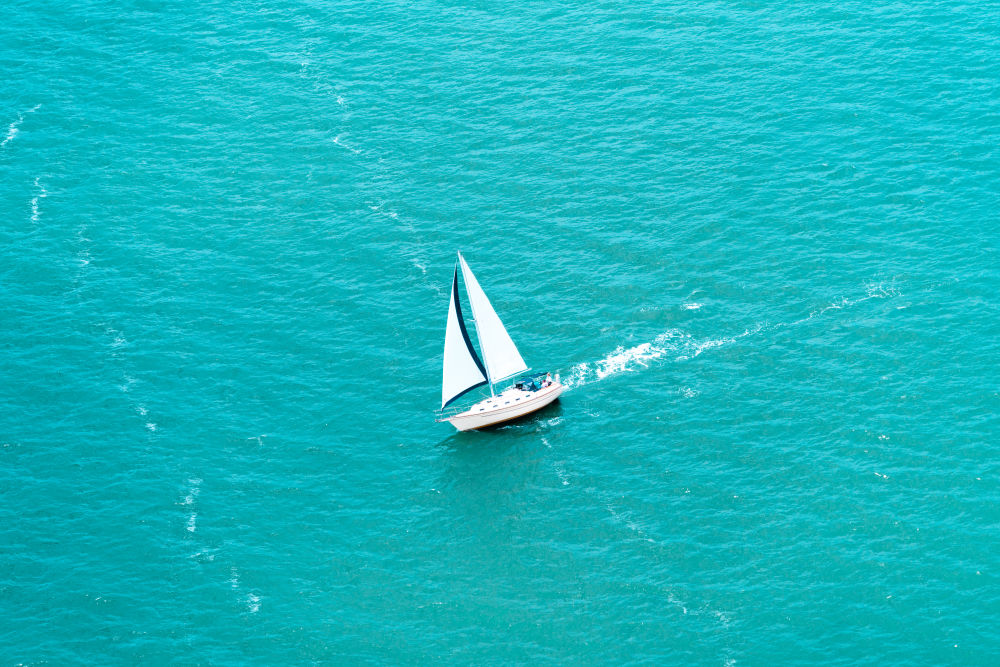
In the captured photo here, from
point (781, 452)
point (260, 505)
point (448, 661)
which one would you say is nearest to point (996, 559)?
point (781, 452)

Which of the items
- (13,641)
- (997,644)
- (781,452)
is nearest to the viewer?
(997,644)

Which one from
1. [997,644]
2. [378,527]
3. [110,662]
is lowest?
[997,644]

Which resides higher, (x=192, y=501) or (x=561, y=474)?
(x=192, y=501)

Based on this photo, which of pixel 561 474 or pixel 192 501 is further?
pixel 561 474

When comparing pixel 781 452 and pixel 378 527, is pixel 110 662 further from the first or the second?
pixel 781 452

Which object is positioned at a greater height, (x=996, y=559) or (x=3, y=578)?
(x=3, y=578)

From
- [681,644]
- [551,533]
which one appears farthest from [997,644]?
[551,533]

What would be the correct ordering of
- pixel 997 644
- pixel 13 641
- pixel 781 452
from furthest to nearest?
pixel 781 452, pixel 13 641, pixel 997 644

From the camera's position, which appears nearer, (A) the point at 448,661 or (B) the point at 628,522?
(A) the point at 448,661

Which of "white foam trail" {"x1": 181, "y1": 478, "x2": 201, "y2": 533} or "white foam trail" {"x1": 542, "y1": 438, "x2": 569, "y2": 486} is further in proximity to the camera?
"white foam trail" {"x1": 542, "y1": 438, "x2": 569, "y2": 486}

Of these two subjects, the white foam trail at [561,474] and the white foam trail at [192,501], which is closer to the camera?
the white foam trail at [192,501]
